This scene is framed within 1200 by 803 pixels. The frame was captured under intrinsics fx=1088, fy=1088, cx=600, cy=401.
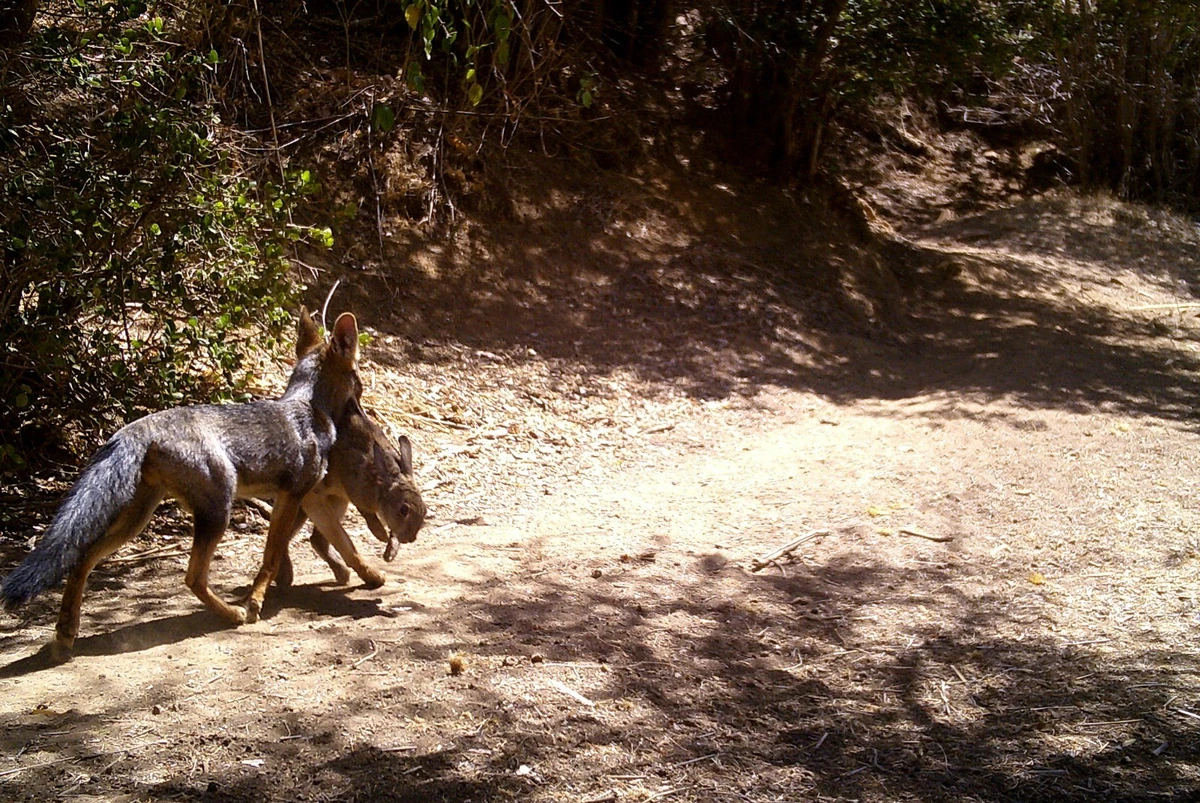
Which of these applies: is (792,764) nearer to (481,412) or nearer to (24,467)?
(24,467)

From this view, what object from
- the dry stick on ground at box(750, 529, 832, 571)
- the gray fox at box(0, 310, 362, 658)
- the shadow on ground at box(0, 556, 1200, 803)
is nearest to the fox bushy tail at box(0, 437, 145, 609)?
the gray fox at box(0, 310, 362, 658)

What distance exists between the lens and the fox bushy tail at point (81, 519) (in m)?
4.65

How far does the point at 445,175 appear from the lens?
40.4ft

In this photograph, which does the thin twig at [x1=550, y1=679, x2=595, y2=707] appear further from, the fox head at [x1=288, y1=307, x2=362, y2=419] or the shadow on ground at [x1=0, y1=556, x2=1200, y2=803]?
the fox head at [x1=288, y1=307, x2=362, y2=419]

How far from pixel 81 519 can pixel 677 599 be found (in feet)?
9.99

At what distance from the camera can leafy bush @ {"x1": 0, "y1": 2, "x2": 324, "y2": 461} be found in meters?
6.27

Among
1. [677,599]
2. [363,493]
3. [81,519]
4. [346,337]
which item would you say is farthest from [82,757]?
[677,599]

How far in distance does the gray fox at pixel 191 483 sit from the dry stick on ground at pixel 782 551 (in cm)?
262

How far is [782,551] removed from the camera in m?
6.77

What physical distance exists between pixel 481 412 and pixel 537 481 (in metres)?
1.34

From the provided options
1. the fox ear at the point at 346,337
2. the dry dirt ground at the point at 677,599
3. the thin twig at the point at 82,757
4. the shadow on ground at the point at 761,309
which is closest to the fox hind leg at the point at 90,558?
the dry dirt ground at the point at 677,599

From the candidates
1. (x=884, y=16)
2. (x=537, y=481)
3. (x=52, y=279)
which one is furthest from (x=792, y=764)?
(x=884, y=16)

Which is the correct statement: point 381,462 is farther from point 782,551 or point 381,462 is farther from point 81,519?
point 782,551

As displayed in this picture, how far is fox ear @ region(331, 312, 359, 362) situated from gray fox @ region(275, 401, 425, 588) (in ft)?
0.99
